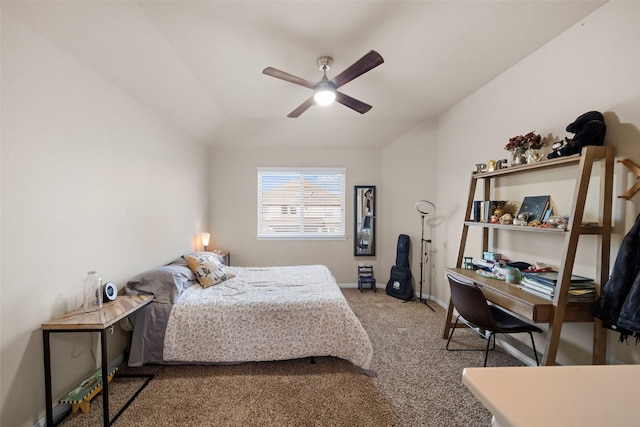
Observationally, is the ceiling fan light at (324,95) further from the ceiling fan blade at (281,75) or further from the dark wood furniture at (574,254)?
the dark wood furniture at (574,254)

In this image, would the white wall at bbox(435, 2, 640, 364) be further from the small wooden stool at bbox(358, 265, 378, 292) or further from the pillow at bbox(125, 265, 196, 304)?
the pillow at bbox(125, 265, 196, 304)

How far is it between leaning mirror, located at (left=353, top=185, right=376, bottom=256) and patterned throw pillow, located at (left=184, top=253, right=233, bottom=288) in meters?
2.37

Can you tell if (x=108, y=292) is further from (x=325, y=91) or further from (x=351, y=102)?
(x=351, y=102)

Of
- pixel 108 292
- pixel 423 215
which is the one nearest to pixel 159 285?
pixel 108 292

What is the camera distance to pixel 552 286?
1.81 metres

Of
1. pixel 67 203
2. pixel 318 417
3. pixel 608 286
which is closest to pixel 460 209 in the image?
pixel 608 286

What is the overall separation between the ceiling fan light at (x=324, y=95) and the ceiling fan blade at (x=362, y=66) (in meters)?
0.08

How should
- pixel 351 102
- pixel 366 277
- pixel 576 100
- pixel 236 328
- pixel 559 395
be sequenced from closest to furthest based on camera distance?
pixel 559 395
pixel 576 100
pixel 236 328
pixel 351 102
pixel 366 277

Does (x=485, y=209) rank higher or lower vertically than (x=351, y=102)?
lower

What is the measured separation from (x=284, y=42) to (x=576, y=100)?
90.0 inches

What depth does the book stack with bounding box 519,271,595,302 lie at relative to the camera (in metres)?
1.75

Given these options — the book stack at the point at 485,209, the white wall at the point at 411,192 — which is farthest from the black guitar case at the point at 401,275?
the book stack at the point at 485,209

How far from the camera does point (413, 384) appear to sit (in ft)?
6.87

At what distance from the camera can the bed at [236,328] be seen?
7.30 feet
